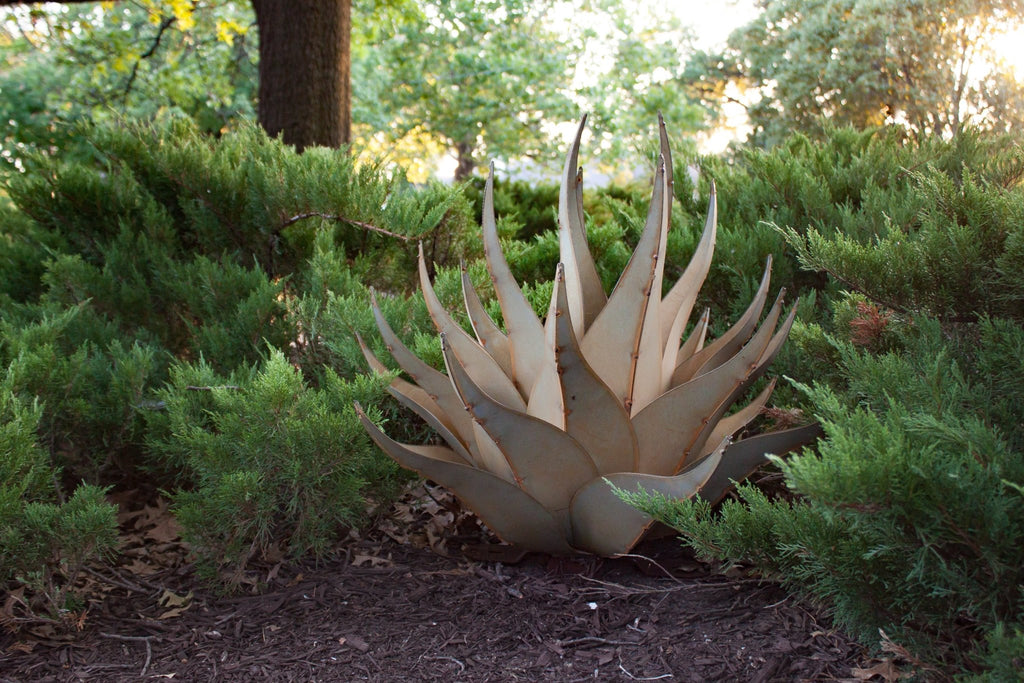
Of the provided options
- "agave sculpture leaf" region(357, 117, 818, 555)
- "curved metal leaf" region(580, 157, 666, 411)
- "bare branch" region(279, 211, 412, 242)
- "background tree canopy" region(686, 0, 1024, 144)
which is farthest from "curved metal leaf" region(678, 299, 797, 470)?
"background tree canopy" region(686, 0, 1024, 144)

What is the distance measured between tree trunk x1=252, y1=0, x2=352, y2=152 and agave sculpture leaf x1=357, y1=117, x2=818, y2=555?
13.6 feet

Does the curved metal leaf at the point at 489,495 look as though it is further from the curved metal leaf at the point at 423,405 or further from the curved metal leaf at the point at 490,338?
the curved metal leaf at the point at 490,338

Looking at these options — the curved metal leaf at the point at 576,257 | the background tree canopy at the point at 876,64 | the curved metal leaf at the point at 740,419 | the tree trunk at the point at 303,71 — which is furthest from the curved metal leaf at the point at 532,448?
the background tree canopy at the point at 876,64

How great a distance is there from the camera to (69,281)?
3836 mm

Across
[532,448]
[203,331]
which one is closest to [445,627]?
[532,448]

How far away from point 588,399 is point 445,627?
72 cm

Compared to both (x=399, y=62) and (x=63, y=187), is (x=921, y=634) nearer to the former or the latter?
(x=63, y=187)

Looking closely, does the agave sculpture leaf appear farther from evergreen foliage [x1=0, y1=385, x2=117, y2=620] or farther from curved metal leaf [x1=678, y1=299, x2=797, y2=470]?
evergreen foliage [x1=0, y1=385, x2=117, y2=620]

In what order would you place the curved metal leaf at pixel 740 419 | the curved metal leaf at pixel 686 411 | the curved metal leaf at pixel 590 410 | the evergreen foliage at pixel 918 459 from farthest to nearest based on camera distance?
the curved metal leaf at pixel 740 419
the curved metal leaf at pixel 686 411
the curved metal leaf at pixel 590 410
the evergreen foliage at pixel 918 459

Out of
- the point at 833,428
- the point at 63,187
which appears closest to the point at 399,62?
the point at 63,187

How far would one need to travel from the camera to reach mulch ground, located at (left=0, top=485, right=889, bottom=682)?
204 cm

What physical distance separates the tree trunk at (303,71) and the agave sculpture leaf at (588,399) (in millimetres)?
4151

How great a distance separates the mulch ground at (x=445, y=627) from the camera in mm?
2039

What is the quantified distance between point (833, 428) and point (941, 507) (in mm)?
220
